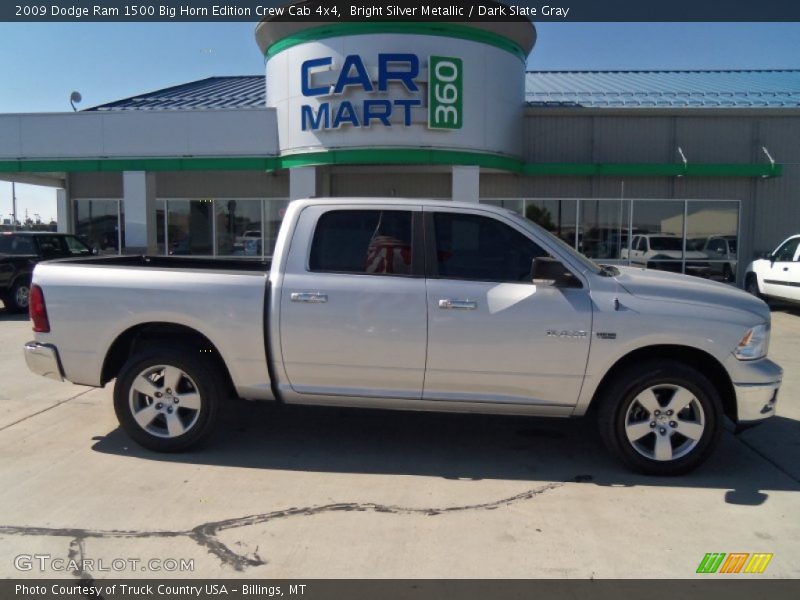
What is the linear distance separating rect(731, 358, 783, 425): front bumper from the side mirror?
1312mm

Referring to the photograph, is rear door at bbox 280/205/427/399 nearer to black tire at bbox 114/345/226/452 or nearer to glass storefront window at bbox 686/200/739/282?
black tire at bbox 114/345/226/452

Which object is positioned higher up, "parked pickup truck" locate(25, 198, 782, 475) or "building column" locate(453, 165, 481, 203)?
"building column" locate(453, 165, 481, 203)

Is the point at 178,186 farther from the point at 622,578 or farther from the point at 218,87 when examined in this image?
the point at 622,578

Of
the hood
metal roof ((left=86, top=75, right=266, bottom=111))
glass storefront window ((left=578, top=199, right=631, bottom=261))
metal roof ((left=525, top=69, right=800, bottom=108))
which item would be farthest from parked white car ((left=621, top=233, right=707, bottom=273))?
the hood

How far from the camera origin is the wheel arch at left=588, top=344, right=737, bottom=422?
473 cm

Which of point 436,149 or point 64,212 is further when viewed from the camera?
point 64,212

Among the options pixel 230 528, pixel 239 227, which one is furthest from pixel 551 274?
pixel 239 227

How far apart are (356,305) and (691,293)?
2436 mm

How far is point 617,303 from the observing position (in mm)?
4602

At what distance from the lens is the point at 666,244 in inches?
661

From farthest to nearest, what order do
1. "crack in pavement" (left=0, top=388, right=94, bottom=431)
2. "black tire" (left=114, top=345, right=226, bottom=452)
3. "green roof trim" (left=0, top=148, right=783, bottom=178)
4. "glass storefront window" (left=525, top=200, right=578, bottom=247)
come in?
"glass storefront window" (left=525, top=200, right=578, bottom=247) < "green roof trim" (left=0, top=148, right=783, bottom=178) < "crack in pavement" (left=0, top=388, right=94, bottom=431) < "black tire" (left=114, top=345, right=226, bottom=452)

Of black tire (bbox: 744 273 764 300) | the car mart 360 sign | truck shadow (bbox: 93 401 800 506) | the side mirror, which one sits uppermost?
the car mart 360 sign
